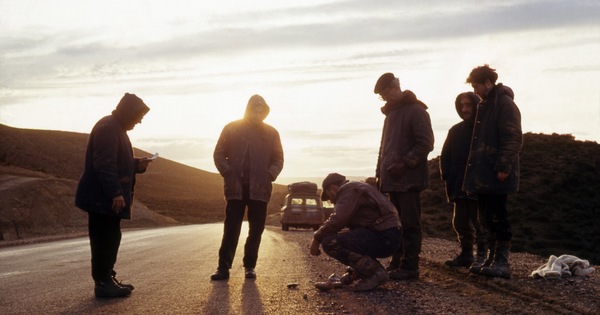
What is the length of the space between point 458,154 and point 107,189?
506 cm

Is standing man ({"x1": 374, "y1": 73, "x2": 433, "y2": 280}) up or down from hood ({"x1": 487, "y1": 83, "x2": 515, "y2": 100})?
down

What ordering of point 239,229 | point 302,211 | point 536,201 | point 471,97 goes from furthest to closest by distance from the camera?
1. point 536,201
2. point 302,211
3. point 471,97
4. point 239,229

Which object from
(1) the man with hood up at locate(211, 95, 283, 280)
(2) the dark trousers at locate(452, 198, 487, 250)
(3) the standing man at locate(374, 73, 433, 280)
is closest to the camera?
(3) the standing man at locate(374, 73, 433, 280)

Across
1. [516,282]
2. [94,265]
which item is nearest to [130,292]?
[94,265]

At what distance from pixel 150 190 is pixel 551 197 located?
277 ft

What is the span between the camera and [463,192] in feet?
32.7

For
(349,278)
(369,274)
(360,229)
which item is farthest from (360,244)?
(349,278)

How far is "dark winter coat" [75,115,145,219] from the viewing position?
750 centimetres

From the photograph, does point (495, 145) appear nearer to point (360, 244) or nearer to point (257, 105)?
point (360, 244)

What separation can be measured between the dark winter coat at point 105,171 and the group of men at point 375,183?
0.01 meters

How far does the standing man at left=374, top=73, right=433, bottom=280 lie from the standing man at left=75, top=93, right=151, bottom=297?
120 inches

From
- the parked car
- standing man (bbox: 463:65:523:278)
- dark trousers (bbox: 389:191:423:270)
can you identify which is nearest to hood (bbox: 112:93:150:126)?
dark trousers (bbox: 389:191:423:270)

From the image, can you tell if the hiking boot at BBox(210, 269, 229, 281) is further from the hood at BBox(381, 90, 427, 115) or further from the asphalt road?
the hood at BBox(381, 90, 427, 115)

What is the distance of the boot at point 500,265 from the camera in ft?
28.6
